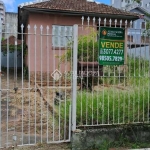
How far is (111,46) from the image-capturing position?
5.12 metres

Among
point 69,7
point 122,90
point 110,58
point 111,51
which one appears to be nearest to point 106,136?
point 122,90

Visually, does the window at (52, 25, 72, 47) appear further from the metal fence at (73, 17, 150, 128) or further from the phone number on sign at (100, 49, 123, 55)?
the phone number on sign at (100, 49, 123, 55)

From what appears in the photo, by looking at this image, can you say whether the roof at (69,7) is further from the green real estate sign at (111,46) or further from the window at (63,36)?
the green real estate sign at (111,46)

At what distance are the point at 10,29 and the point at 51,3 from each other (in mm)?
12045

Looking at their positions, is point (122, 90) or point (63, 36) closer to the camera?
point (63, 36)

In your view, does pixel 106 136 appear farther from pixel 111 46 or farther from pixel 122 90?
pixel 111 46

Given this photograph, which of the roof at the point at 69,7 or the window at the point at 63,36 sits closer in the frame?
the window at the point at 63,36

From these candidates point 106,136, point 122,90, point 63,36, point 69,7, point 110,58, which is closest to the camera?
point 63,36

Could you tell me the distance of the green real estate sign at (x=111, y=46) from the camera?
5055mm

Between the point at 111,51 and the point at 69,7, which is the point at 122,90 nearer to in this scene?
the point at 111,51

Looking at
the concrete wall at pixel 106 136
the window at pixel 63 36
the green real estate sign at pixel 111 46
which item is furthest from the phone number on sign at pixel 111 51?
the concrete wall at pixel 106 136

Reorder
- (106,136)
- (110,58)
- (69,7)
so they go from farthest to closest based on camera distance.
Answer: (69,7) < (110,58) < (106,136)

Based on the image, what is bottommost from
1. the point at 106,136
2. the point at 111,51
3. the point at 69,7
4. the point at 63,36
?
the point at 106,136

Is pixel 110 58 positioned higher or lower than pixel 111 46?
lower
